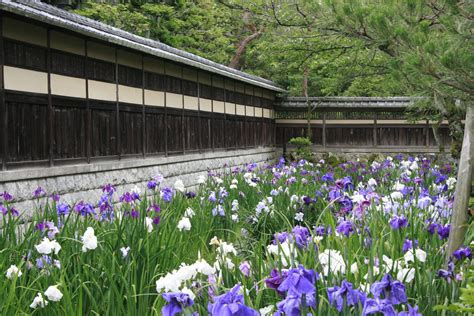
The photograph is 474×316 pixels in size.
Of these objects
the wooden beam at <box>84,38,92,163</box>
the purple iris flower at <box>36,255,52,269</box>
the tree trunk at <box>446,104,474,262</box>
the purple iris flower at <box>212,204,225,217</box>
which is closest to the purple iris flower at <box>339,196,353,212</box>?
the purple iris flower at <box>212,204,225,217</box>

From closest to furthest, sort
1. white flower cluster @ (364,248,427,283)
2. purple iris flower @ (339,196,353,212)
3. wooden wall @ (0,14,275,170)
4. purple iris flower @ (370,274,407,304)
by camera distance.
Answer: purple iris flower @ (370,274,407,304) < white flower cluster @ (364,248,427,283) < purple iris flower @ (339,196,353,212) < wooden wall @ (0,14,275,170)

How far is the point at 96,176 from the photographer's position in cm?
891

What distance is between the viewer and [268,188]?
8.08 meters

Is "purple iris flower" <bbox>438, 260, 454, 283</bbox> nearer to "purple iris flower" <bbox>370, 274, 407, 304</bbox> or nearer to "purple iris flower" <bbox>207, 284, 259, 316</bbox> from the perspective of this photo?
"purple iris flower" <bbox>370, 274, 407, 304</bbox>

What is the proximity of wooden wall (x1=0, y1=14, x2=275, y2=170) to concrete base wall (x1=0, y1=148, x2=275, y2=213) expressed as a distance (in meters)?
0.18

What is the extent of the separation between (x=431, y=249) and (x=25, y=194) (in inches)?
203

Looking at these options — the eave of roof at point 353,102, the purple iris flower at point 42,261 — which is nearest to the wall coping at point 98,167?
the purple iris flower at point 42,261

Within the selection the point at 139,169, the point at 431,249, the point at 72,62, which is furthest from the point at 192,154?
the point at 431,249

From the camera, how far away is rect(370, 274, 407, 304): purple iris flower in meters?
2.02

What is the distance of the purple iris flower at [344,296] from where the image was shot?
6.67ft

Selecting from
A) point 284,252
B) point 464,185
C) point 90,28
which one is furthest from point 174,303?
point 90,28

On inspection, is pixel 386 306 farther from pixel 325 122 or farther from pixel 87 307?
pixel 325 122

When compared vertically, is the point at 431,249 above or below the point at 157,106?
below

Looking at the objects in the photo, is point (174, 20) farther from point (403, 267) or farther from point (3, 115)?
point (403, 267)
